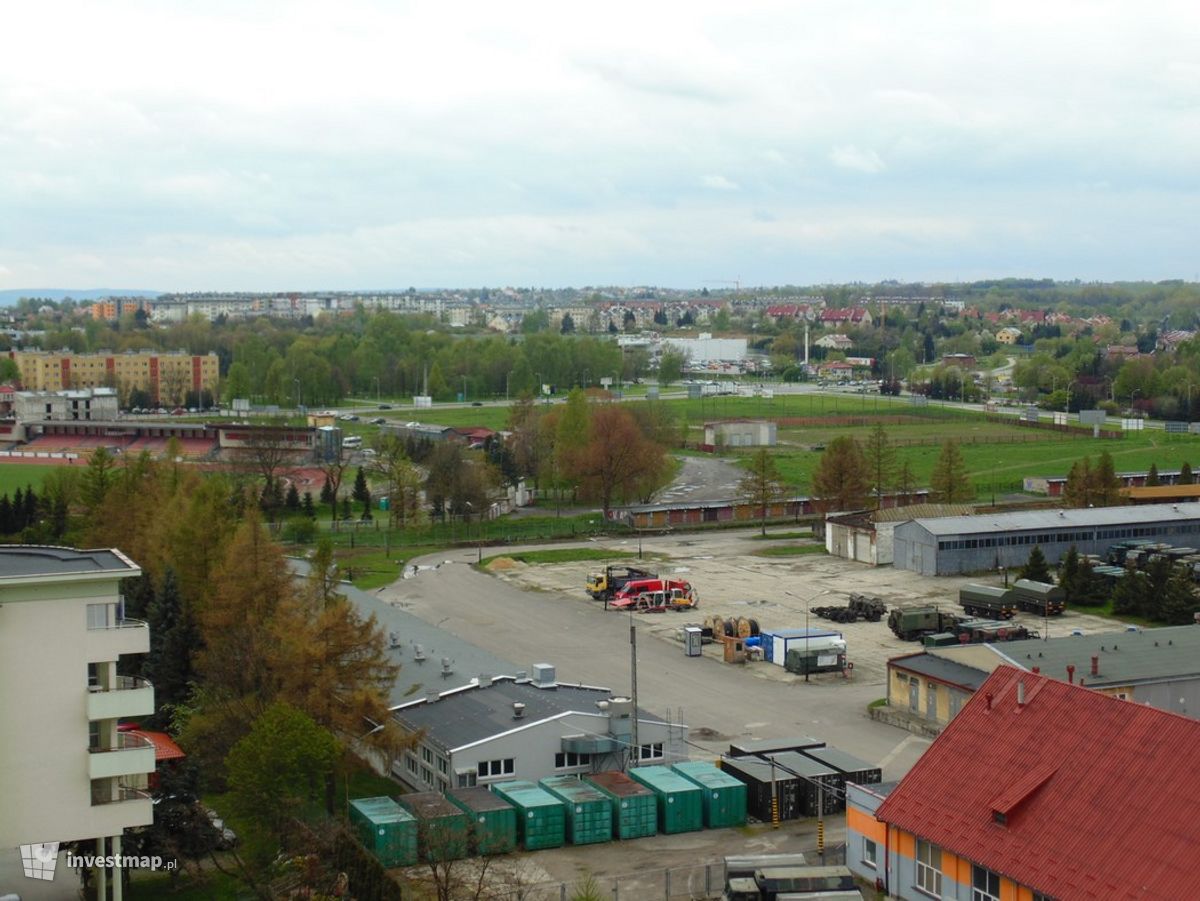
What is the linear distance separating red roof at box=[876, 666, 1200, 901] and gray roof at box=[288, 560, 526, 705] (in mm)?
10421

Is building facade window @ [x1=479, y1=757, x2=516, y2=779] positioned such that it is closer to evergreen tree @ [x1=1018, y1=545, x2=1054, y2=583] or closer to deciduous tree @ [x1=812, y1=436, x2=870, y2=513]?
evergreen tree @ [x1=1018, y1=545, x2=1054, y2=583]

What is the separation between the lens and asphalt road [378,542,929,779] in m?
27.2

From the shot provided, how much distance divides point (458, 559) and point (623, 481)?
10.7 m

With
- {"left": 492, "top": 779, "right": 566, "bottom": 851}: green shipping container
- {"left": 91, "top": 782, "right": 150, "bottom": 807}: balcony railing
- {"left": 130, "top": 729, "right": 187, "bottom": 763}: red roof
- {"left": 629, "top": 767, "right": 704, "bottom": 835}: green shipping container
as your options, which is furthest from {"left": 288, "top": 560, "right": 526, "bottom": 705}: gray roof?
{"left": 91, "top": 782, "right": 150, "bottom": 807}: balcony railing

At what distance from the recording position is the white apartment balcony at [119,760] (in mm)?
16609

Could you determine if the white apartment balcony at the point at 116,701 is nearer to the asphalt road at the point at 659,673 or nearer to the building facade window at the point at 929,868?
the building facade window at the point at 929,868

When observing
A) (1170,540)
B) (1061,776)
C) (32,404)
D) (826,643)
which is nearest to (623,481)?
(1170,540)

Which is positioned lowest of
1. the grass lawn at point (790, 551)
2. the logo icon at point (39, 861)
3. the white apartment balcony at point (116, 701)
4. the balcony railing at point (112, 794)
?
the grass lawn at point (790, 551)

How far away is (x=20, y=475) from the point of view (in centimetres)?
7050

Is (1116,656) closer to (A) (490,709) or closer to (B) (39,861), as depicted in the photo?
(A) (490,709)

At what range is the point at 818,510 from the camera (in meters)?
55.2

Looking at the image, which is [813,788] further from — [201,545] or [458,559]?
[458,559]

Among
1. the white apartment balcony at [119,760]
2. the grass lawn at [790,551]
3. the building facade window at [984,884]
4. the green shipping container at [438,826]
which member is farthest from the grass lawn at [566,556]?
the building facade window at [984,884]

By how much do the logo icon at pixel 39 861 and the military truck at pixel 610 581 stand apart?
23.5 meters
